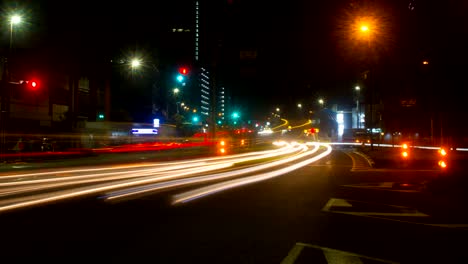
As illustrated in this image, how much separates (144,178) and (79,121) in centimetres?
4432

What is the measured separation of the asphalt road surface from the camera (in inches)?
270

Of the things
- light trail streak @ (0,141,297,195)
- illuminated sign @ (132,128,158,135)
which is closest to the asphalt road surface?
light trail streak @ (0,141,297,195)

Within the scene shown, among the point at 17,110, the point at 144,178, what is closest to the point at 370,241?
the point at 144,178

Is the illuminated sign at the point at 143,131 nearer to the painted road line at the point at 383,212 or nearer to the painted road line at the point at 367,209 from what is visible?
the painted road line at the point at 367,209

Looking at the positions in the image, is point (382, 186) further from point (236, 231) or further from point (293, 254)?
point (293, 254)

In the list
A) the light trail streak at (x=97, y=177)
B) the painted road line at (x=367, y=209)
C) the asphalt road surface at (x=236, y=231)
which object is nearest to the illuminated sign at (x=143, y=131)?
the light trail streak at (x=97, y=177)

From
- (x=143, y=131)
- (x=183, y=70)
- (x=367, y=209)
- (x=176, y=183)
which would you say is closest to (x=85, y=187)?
(x=176, y=183)

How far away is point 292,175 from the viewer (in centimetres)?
1991

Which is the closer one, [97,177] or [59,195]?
[59,195]

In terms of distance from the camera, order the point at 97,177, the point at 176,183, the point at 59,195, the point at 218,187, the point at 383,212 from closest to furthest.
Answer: the point at 383,212
the point at 59,195
the point at 218,187
the point at 176,183
the point at 97,177

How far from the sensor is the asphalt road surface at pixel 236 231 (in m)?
6.85

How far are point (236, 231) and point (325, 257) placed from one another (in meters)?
2.19

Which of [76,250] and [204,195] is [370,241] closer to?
[76,250]

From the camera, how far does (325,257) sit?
675cm
